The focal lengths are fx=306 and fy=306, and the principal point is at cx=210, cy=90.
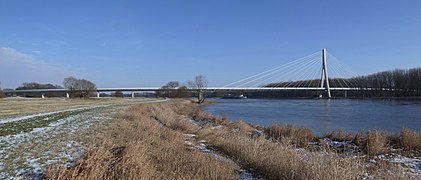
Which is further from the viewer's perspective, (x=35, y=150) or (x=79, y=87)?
(x=79, y=87)

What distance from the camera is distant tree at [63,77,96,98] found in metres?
71.5

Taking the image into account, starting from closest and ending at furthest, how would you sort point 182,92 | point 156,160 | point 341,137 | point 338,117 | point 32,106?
point 156,160
point 341,137
point 338,117
point 32,106
point 182,92

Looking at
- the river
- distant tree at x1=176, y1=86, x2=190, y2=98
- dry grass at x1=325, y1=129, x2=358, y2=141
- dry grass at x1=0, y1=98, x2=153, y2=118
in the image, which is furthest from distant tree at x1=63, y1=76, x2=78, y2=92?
dry grass at x1=325, y1=129, x2=358, y2=141

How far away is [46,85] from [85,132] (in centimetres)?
14049

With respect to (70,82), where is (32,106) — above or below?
below

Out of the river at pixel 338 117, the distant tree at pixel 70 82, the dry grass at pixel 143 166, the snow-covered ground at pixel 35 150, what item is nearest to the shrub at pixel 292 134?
the river at pixel 338 117

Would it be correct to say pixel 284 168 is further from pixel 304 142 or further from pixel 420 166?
pixel 304 142

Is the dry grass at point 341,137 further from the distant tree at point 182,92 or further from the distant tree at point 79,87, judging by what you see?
the distant tree at point 182,92

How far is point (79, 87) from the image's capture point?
7688cm

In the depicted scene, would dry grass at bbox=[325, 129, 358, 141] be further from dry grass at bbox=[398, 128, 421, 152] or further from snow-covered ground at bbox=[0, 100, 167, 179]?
snow-covered ground at bbox=[0, 100, 167, 179]

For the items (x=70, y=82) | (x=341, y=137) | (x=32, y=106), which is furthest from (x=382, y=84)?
(x=32, y=106)

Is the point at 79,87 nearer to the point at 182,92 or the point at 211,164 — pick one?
the point at 182,92

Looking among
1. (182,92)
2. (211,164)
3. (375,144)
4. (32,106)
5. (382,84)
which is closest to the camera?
(211,164)

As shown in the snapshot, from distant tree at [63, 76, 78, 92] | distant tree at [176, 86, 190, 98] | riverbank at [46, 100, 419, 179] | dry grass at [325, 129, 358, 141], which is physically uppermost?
distant tree at [63, 76, 78, 92]
